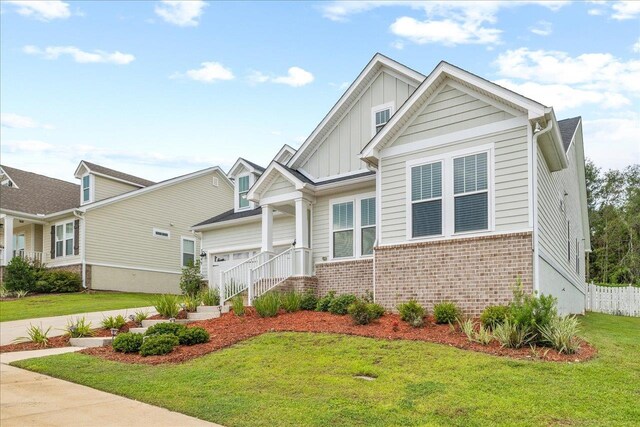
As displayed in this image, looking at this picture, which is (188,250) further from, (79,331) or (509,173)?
(509,173)

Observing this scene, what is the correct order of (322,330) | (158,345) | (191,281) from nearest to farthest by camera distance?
(158,345) → (322,330) → (191,281)

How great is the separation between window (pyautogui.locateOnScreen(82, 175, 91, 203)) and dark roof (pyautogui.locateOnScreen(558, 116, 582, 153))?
22.1 meters

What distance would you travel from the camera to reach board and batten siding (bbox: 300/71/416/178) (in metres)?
17.0

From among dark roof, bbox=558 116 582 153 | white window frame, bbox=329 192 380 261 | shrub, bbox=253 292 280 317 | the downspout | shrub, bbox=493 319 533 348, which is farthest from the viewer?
dark roof, bbox=558 116 582 153

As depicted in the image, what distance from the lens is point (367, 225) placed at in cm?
Answer: 1593

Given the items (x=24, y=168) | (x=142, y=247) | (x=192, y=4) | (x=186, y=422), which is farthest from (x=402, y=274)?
(x=24, y=168)

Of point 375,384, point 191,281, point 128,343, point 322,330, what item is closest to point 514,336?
point 375,384

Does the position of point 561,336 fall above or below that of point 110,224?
below

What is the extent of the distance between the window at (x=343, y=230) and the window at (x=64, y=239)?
16833 mm

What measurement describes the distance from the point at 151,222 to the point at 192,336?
19417 mm

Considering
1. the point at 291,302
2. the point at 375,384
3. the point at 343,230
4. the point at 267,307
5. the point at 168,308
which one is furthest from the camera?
the point at 343,230

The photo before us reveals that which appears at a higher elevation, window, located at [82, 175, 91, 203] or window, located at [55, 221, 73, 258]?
window, located at [82, 175, 91, 203]

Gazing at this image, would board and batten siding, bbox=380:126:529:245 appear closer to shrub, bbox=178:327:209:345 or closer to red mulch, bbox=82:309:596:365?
red mulch, bbox=82:309:596:365

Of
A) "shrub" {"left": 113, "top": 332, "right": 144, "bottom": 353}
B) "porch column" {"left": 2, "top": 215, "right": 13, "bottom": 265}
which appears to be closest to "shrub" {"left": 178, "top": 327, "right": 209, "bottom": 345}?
"shrub" {"left": 113, "top": 332, "right": 144, "bottom": 353}
